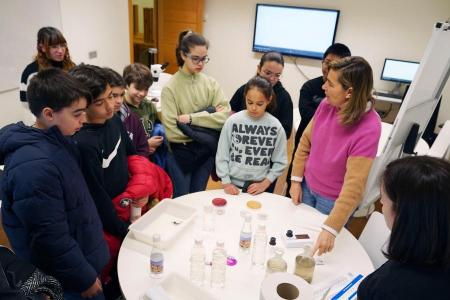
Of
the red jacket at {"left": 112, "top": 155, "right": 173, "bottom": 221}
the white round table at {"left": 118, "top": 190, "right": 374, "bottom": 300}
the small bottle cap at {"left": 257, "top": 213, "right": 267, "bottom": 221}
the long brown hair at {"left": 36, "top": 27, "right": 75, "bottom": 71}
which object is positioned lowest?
the white round table at {"left": 118, "top": 190, "right": 374, "bottom": 300}

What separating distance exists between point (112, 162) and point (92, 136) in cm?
19

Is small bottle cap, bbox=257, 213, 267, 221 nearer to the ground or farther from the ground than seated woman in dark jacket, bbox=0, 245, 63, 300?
nearer to the ground

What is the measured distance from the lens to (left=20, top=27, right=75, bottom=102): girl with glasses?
2660 millimetres

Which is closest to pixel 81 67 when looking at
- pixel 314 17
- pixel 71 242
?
pixel 71 242

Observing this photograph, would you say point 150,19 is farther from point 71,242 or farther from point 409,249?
point 409,249

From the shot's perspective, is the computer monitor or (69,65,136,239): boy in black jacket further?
the computer monitor

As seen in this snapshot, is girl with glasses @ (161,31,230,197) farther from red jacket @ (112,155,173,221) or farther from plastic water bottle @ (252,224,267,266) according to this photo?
plastic water bottle @ (252,224,267,266)

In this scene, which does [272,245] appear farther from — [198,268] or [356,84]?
[356,84]

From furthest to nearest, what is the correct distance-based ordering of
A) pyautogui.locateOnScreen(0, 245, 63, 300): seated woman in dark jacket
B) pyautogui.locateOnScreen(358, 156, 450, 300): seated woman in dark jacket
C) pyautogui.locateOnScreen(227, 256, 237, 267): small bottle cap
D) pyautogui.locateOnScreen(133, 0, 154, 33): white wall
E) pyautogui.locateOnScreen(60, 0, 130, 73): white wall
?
pyautogui.locateOnScreen(133, 0, 154, 33): white wall, pyautogui.locateOnScreen(60, 0, 130, 73): white wall, pyautogui.locateOnScreen(227, 256, 237, 267): small bottle cap, pyautogui.locateOnScreen(0, 245, 63, 300): seated woman in dark jacket, pyautogui.locateOnScreen(358, 156, 450, 300): seated woman in dark jacket

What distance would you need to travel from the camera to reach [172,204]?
168 centimetres

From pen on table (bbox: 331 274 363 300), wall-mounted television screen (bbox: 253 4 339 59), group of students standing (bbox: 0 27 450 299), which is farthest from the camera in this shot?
wall-mounted television screen (bbox: 253 4 339 59)

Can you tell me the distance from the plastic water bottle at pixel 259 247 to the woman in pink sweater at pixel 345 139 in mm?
217

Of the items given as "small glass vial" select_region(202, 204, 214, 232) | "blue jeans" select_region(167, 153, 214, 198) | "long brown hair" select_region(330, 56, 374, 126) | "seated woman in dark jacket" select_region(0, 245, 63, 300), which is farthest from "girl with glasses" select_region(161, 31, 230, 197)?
"seated woman in dark jacket" select_region(0, 245, 63, 300)

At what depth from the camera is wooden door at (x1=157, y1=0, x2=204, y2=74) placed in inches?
215
